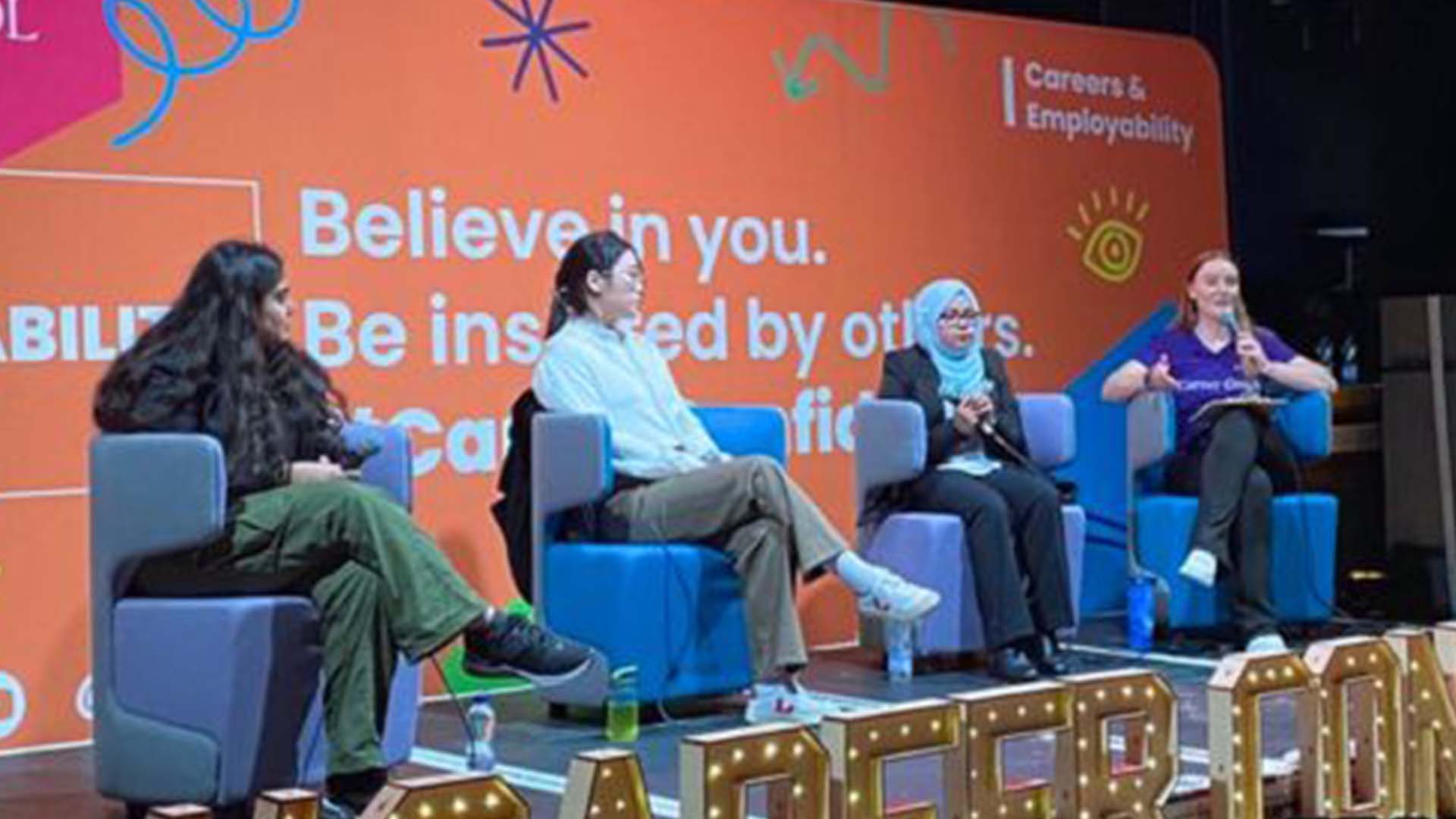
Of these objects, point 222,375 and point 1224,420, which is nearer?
point 222,375

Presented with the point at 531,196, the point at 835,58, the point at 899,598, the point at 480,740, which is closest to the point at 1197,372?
the point at 835,58

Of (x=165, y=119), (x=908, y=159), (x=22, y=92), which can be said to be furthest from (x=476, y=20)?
(x=908, y=159)

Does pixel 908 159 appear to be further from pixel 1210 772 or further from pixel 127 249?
pixel 1210 772

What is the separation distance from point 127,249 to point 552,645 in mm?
1470

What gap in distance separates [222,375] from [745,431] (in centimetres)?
168

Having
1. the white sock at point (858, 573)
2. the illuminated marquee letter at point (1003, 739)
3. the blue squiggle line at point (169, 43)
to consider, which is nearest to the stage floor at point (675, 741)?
the white sock at point (858, 573)

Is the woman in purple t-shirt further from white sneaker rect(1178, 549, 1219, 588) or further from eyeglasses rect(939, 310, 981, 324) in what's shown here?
eyeglasses rect(939, 310, 981, 324)

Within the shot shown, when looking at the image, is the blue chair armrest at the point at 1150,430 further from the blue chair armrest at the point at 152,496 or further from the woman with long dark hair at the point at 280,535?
the blue chair armrest at the point at 152,496

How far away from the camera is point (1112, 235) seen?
662 centimetres

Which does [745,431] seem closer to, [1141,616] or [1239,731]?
[1141,616]

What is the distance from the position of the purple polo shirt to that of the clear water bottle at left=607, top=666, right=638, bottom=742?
6.70 ft

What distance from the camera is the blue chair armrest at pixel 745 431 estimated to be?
4957mm

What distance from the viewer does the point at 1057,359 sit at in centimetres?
645

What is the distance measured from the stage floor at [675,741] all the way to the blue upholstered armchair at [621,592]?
0.11 metres
